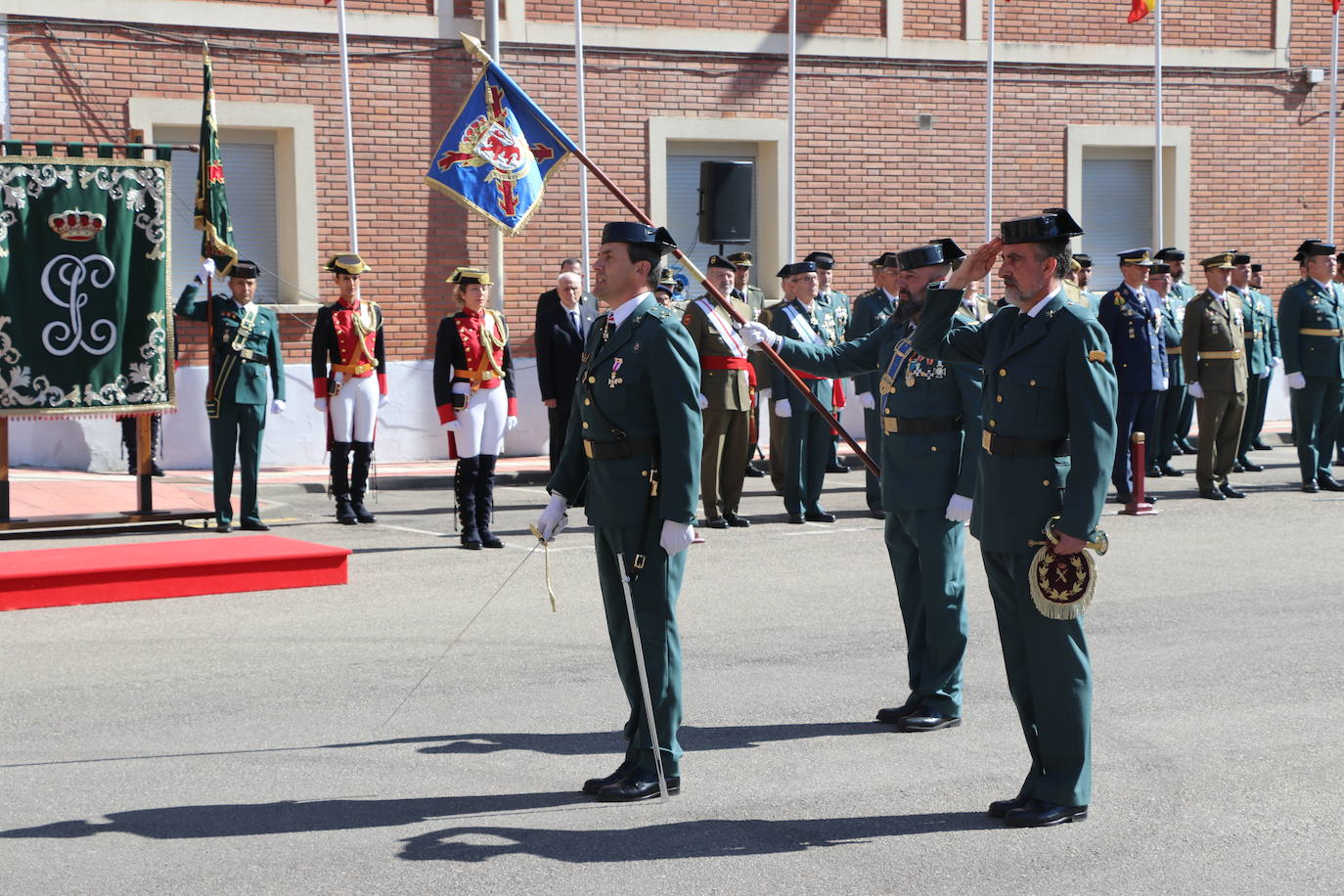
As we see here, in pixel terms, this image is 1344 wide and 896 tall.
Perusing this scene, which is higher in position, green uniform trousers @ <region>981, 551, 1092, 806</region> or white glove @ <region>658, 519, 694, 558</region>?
white glove @ <region>658, 519, 694, 558</region>

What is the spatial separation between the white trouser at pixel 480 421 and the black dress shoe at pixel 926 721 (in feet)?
17.7

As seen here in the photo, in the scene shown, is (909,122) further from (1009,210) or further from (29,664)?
(29,664)

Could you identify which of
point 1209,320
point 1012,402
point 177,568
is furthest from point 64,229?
point 1209,320

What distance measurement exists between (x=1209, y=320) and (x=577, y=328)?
5522mm

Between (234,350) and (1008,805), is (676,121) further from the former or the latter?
(1008,805)

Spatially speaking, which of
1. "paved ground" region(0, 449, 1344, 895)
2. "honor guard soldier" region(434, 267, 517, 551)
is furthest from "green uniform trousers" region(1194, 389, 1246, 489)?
"honor guard soldier" region(434, 267, 517, 551)

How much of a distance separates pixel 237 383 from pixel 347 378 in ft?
2.79

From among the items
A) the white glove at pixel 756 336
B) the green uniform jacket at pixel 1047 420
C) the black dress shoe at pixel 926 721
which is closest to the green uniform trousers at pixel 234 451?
the white glove at pixel 756 336

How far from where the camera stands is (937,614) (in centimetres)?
656

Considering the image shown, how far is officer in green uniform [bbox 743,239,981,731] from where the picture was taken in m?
6.55

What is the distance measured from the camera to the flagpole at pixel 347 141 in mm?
16484

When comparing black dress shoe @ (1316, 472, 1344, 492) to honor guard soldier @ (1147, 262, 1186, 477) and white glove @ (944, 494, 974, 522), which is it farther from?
white glove @ (944, 494, 974, 522)

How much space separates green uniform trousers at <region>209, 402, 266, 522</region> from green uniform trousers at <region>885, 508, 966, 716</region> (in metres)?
6.71

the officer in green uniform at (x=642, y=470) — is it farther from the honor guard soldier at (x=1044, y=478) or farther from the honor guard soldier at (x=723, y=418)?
the honor guard soldier at (x=723, y=418)
